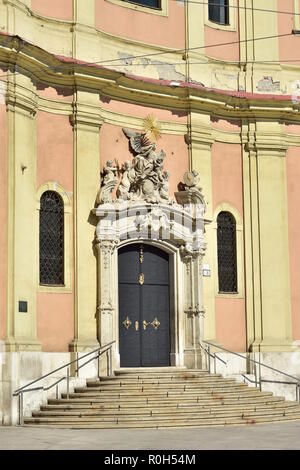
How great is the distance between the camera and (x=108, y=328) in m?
21.7

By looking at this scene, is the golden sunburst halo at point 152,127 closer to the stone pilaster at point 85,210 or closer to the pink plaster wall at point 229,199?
the stone pilaster at point 85,210

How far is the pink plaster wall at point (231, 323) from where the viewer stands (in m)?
23.8

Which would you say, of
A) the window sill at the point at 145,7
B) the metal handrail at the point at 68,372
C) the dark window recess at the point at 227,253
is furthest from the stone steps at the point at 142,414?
the window sill at the point at 145,7

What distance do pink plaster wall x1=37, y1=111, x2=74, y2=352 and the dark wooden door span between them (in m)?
1.48

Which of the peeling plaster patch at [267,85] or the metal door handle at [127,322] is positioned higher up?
the peeling plaster patch at [267,85]

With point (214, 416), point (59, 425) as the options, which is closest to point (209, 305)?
point (214, 416)

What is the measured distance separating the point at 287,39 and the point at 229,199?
176 inches

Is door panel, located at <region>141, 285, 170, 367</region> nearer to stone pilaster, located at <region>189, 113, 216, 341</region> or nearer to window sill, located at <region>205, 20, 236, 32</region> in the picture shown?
stone pilaster, located at <region>189, 113, 216, 341</region>

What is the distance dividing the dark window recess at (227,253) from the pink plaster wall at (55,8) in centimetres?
593

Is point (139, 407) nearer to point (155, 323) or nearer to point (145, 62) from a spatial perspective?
point (155, 323)

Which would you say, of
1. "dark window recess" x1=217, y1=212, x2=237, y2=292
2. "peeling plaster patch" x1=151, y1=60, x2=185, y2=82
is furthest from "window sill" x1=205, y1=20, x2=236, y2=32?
"dark window recess" x1=217, y1=212, x2=237, y2=292

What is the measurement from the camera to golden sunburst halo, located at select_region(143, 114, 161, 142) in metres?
23.3

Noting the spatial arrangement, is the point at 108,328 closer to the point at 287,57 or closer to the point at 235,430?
the point at 235,430

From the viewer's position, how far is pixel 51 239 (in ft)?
70.6
